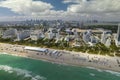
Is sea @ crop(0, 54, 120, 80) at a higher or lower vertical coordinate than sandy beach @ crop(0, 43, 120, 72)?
lower

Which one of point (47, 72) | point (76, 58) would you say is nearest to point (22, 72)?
point (47, 72)

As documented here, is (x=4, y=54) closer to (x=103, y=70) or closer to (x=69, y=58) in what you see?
(x=69, y=58)

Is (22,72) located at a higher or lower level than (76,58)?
lower

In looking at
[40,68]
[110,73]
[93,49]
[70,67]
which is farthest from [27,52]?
[110,73]

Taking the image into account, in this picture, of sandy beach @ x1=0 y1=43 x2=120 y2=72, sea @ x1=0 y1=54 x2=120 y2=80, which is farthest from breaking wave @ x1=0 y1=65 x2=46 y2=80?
sandy beach @ x1=0 y1=43 x2=120 y2=72

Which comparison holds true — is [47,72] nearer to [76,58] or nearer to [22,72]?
[22,72]

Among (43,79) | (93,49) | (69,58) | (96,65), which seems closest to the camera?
(43,79)

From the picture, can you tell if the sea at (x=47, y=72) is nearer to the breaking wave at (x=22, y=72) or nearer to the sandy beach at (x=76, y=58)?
the breaking wave at (x=22, y=72)

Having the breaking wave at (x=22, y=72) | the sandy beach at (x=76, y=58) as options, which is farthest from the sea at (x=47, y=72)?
the sandy beach at (x=76, y=58)

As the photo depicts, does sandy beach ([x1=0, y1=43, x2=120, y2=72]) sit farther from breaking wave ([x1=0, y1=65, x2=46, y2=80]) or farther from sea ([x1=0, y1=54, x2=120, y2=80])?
breaking wave ([x1=0, y1=65, x2=46, y2=80])
